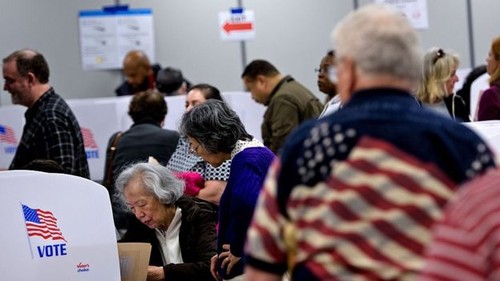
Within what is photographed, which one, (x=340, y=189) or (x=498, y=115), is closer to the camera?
(x=340, y=189)

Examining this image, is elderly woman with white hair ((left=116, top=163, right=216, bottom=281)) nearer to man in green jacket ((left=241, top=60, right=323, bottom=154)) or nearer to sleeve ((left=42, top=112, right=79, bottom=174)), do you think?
sleeve ((left=42, top=112, right=79, bottom=174))

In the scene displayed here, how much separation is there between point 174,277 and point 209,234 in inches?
9.4

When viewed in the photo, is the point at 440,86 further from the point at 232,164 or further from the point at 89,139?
the point at 89,139

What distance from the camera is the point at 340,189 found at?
2.15 metres

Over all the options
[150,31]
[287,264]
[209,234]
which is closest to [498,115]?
[209,234]

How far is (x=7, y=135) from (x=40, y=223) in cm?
444

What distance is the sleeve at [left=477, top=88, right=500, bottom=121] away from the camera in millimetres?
6137

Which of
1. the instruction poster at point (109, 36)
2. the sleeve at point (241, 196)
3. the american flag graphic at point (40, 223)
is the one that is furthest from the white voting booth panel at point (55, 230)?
the instruction poster at point (109, 36)

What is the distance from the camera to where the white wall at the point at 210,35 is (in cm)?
1001

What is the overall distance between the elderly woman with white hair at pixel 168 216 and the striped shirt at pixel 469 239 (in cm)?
255

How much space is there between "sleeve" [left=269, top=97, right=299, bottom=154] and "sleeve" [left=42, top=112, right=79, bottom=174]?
1710 mm

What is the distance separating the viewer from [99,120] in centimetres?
812

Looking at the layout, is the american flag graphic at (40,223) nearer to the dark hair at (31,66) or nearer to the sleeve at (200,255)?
the sleeve at (200,255)

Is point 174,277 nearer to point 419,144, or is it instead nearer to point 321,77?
point 321,77
